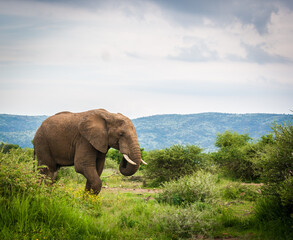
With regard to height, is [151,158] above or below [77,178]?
above

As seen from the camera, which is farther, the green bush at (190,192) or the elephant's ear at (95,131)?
the elephant's ear at (95,131)

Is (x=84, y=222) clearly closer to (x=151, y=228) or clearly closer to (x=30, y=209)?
(x=30, y=209)

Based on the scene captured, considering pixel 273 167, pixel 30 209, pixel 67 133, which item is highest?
pixel 67 133

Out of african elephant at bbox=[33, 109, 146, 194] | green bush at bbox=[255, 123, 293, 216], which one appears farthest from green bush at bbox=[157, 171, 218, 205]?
green bush at bbox=[255, 123, 293, 216]

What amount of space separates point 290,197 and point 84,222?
4802 millimetres

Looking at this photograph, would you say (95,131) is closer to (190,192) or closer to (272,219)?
(190,192)

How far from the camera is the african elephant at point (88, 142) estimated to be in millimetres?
11094

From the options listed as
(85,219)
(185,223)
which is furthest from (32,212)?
(185,223)

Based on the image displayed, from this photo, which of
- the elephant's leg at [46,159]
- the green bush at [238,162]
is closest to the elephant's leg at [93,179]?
the elephant's leg at [46,159]

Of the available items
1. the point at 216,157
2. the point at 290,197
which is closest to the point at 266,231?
the point at 290,197

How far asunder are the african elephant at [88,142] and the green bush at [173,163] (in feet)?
A: 22.3

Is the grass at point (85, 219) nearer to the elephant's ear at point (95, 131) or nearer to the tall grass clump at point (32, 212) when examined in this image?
the tall grass clump at point (32, 212)

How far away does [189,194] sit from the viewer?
11156 millimetres

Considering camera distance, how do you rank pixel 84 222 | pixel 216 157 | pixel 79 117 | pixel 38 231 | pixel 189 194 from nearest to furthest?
pixel 38 231
pixel 84 222
pixel 189 194
pixel 79 117
pixel 216 157
